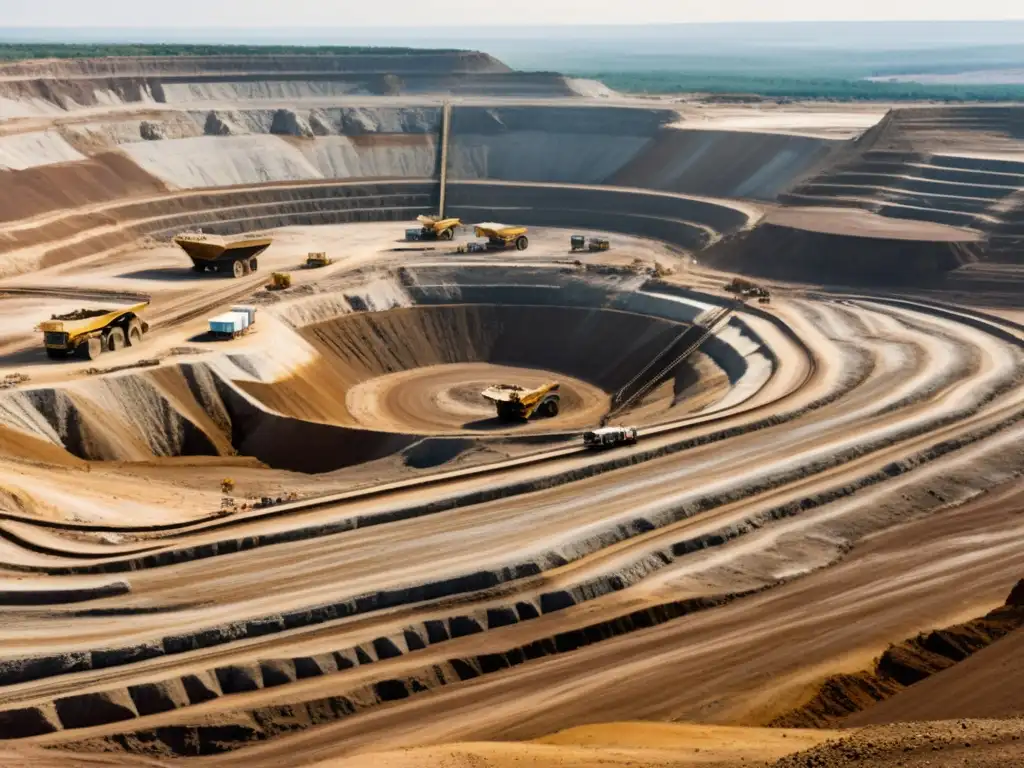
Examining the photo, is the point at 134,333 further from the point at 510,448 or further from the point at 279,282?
the point at 510,448

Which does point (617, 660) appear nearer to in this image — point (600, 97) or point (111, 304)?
point (111, 304)

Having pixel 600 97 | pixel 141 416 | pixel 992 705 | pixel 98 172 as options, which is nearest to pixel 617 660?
pixel 992 705

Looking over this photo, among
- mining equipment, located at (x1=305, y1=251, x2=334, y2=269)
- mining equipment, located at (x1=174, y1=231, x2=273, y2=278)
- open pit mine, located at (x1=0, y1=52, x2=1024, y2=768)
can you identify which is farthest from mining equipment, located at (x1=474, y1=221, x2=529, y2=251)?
mining equipment, located at (x1=174, y1=231, x2=273, y2=278)

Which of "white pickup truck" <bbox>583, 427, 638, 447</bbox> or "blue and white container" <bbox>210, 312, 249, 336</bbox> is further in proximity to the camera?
"blue and white container" <bbox>210, 312, 249, 336</bbox>

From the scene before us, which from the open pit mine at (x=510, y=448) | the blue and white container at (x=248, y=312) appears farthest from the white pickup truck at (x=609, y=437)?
the blue and white container at (x=248, y=312)

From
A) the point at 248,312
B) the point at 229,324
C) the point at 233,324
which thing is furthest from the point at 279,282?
the point at 229,324

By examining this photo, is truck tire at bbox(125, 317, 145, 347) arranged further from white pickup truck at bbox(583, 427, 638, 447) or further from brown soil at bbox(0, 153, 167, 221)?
brown soil at bbox(0, 153, 167, 221)
